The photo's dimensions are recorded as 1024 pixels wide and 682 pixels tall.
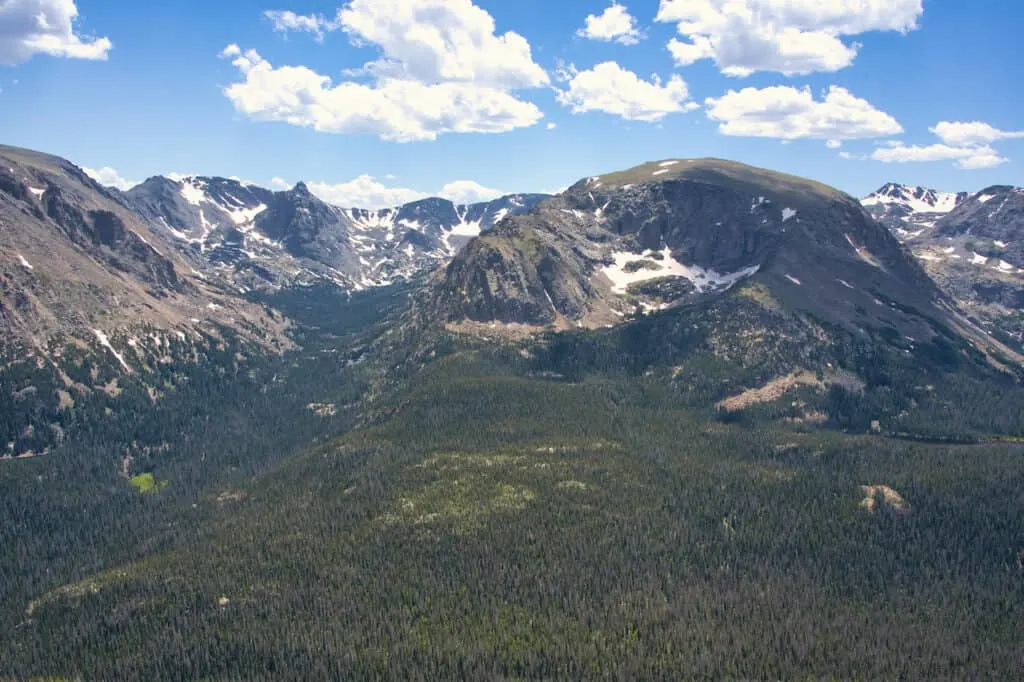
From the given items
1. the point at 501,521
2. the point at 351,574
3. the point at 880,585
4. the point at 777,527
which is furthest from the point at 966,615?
the point at 351,574

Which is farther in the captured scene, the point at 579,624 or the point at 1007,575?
the point at 1007,575

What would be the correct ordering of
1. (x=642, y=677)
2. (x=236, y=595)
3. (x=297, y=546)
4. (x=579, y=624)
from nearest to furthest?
(x=642, y=677)
(x=579, y=624)
(x=236, y=595)
(x=297, y=546)

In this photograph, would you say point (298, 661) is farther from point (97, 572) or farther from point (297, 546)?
point (97, 572)

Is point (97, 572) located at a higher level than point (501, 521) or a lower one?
lower

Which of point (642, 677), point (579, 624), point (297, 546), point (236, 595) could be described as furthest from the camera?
point (297, 546)

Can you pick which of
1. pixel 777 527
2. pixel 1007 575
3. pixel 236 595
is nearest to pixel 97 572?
pixel 236 595

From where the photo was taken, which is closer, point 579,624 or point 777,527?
point 579,624

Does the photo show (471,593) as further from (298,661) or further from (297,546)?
(297,546)

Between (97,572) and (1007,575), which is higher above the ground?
(1007,575)

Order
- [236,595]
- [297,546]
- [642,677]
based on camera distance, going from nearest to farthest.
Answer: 1. [642,677]
2. [236,595]
3. [297,546]
